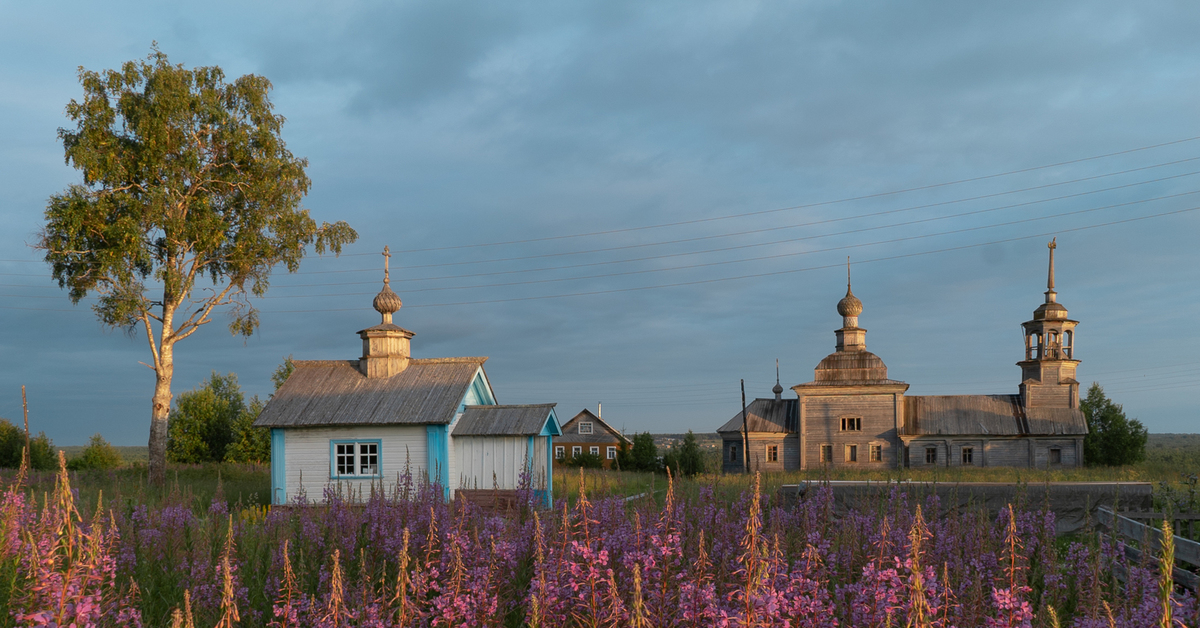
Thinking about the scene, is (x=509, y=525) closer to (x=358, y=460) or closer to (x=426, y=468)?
(x=426, y=468)

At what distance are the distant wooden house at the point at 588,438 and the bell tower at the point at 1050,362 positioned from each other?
2570cm

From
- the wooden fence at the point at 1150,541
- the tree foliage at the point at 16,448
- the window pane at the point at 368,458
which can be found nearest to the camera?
the wooden fence at the point at 1150,541

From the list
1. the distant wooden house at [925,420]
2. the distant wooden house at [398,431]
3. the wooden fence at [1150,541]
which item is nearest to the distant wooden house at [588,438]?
the distant wooden house at [925,420]

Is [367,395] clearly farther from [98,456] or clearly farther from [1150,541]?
[98,456]

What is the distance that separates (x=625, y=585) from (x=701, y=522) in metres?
2.43

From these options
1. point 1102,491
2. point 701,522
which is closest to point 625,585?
point 701,522

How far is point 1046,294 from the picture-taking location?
42156 millimetres

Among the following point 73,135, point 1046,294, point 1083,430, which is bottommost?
point 1083,430

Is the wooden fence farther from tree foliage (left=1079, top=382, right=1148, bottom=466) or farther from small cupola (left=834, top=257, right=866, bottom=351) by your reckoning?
tree foliage (left=1079, top=382, right=1148, bottom=466)

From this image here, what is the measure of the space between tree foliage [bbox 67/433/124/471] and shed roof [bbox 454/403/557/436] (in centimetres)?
2859

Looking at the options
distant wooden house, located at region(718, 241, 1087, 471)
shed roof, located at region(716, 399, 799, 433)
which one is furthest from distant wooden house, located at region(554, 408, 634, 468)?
distant wooden house, located at region(718, 241, 1087, 471)

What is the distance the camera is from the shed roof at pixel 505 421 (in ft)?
68.1

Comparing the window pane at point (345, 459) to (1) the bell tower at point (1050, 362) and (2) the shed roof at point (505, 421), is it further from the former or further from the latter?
(1) the bell tower at point (1050, 362)

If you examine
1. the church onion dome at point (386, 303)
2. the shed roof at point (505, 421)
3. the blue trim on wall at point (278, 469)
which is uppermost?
the church onion dome at point (386, 303)
